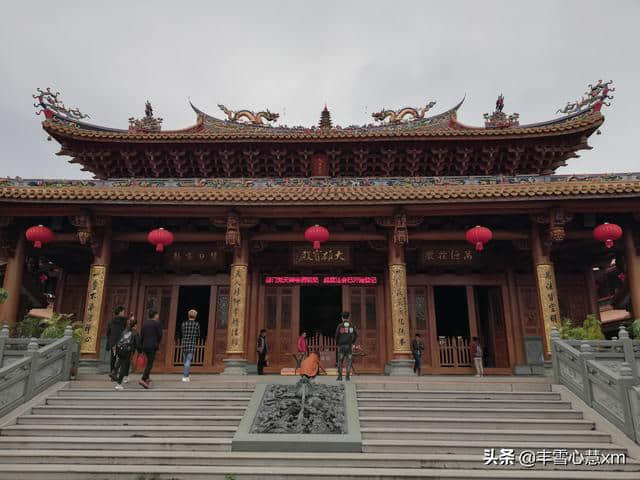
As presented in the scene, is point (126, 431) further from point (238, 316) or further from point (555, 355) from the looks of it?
point (555, 355)

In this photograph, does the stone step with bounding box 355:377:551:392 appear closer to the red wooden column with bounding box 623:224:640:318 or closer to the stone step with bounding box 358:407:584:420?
the stone step with bounding box 358:407:584:420

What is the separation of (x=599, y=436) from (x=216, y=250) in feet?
29.4

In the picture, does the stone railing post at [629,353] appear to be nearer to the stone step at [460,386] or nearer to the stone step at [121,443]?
the stone step at [460,386]

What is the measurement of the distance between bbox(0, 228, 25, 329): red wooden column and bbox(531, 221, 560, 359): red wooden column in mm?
11479

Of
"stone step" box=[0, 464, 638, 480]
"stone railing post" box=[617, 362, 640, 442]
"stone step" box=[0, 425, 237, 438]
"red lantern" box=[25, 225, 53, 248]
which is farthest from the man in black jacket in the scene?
"stone railing post" box=[617, 362, 640, 442]

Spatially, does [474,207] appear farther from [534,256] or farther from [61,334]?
[61,334]

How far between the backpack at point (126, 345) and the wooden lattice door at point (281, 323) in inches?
172

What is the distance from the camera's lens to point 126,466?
505 centimetres

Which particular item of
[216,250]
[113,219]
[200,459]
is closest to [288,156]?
[216,250]

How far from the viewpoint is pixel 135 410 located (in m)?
6.49

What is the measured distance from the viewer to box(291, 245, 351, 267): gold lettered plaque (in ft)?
37.2

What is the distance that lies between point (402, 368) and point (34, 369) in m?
6.65

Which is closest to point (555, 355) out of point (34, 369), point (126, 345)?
point (126, 345)

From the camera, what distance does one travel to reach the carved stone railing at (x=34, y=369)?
641 centimetres
